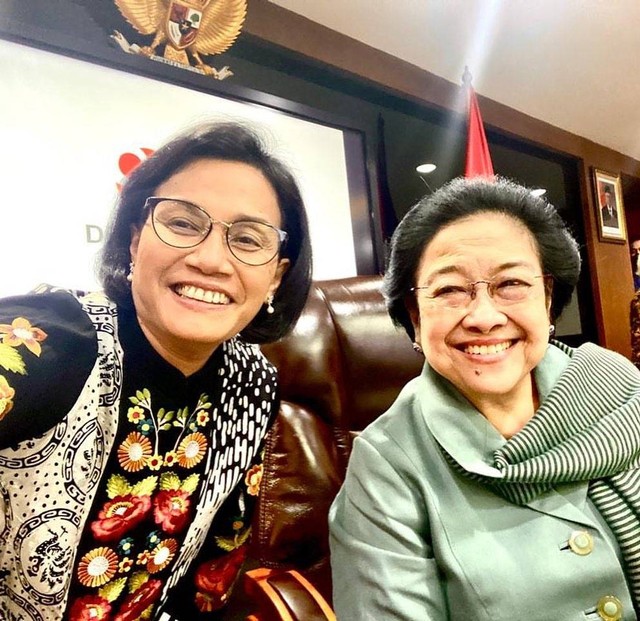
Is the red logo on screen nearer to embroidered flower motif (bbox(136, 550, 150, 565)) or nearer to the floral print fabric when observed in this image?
the floral print fabric

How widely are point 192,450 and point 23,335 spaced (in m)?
0.36

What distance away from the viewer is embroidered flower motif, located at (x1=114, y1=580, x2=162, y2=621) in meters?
0.94

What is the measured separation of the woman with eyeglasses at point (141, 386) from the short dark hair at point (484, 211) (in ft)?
0.71

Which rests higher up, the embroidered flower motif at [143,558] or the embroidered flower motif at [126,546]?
the embroidered flower motif at [126,546]

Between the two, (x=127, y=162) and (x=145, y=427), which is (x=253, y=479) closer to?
(x=145, y=427)

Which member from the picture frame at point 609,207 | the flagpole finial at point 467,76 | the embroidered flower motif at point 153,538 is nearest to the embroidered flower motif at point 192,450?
the embroidered flower motif at point 153,538

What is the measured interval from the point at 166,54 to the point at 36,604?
1851 mm

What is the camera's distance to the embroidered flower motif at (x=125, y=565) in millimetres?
892

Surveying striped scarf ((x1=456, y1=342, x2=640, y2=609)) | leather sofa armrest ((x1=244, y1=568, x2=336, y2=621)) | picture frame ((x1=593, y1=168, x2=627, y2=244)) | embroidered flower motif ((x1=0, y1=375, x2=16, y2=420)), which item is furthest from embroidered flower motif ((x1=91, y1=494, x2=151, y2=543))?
picture frame ((x1=593, y1=168, x2=627, y2=244))

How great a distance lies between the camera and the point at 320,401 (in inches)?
67.9

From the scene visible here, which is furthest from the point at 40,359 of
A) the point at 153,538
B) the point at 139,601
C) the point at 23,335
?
the point at 139,601

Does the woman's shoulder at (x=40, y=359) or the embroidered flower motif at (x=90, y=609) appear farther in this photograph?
the embroidered flower motif at (x=90, y=609)

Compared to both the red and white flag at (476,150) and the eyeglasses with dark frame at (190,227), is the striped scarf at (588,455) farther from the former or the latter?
the red and white flag at (476,150)

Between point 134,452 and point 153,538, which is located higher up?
point 134,452
